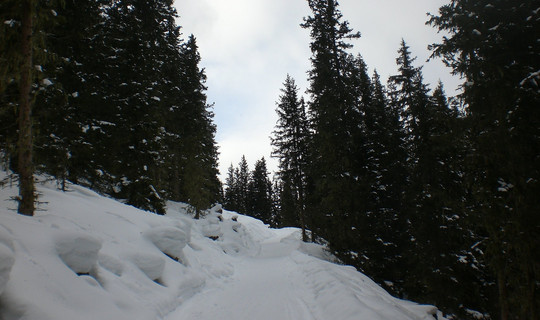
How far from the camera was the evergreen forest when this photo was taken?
26.7 feet

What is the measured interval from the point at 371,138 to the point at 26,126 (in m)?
16.6

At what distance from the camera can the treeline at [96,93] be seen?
7.91m

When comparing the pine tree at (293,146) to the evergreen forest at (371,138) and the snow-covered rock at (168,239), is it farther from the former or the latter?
the snow-covered rock at (168,239)

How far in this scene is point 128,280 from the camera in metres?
7.66

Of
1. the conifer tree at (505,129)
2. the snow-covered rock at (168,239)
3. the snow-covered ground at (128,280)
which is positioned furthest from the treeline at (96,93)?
the conifer tree at (505,129)

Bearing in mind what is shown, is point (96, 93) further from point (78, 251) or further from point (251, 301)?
point (251, 301)

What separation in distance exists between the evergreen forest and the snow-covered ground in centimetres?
197

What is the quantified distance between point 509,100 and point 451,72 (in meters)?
2.40

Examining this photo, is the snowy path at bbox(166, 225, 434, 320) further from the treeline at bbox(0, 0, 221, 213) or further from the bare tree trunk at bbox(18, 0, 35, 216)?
the treeline at bbox(0, 0, 221, 213)

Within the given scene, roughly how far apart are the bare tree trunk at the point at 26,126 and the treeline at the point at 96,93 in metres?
0.05

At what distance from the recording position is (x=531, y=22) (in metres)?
8.62

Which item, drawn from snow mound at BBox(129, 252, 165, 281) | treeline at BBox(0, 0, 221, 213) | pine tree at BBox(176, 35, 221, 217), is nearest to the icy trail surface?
snow mound at BBox(129, 252, 165, 281)

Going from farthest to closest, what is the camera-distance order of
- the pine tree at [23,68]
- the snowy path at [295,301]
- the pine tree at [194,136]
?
the pine tree at [194,136]
the pine tree at [23,68]
the snowy path at [295,301]

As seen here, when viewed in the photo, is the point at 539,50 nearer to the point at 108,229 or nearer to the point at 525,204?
the point at 525,204
